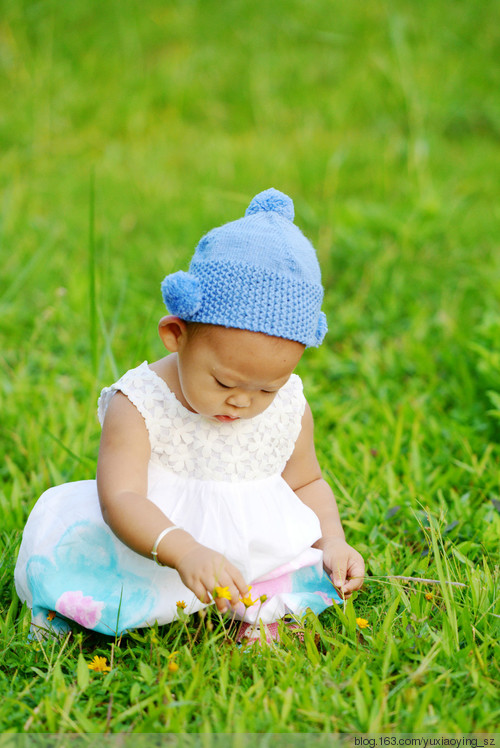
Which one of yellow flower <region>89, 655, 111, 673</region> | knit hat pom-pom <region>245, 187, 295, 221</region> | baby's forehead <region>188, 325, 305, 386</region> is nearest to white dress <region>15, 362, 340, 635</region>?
yellow flower <region>89, 655, 111, 673</region>

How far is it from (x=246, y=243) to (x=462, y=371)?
5.85 feet

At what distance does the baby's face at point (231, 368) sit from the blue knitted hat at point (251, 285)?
0.10ft

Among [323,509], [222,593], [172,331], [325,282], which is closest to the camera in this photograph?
[222,593]

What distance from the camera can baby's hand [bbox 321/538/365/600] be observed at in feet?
6.38

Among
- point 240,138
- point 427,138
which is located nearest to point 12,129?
point 240,138

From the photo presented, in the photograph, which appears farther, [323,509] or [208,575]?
[323,509]

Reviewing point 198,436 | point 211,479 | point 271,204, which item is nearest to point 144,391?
point 198,436

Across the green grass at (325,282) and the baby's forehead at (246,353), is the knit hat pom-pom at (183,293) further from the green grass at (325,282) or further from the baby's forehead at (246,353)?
the green grass at (325,282)

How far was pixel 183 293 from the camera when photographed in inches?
65.9

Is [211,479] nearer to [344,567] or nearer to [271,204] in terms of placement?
[344,567]

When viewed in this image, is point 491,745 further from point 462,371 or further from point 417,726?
point 462,371

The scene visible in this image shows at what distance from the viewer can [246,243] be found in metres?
1.69

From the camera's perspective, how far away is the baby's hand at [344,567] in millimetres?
1943

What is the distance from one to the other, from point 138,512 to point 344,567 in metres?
0.57
